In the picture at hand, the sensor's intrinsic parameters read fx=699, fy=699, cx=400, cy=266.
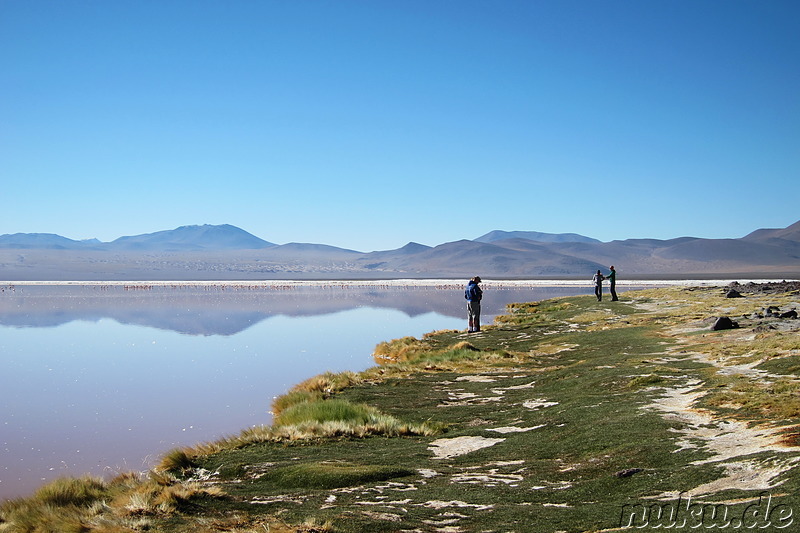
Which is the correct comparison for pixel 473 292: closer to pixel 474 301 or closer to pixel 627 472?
pixel 474 301

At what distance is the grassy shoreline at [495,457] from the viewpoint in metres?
7.11

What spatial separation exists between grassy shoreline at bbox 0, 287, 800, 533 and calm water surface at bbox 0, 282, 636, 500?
2.39m

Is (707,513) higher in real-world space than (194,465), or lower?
higher

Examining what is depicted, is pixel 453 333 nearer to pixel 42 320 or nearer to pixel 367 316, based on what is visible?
pixel 367 316

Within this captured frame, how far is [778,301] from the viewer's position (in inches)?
1385

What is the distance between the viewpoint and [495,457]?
407 inches

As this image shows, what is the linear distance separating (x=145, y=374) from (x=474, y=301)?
45.3ft

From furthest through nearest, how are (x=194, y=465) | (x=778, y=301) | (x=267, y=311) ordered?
(x=267, y=311), (x=778, y=301), (x=194, y=465)

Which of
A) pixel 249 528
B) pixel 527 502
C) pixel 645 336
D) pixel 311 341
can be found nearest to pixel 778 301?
pixel 645 336

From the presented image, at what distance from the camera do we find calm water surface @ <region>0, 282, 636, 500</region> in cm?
1395

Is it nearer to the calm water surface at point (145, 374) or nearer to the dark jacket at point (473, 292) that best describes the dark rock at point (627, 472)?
the calm water surface at point (145, 374)

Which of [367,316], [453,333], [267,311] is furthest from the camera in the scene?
[267,311]

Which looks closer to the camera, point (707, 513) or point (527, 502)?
point (707, 513)

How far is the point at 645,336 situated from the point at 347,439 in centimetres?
1423
